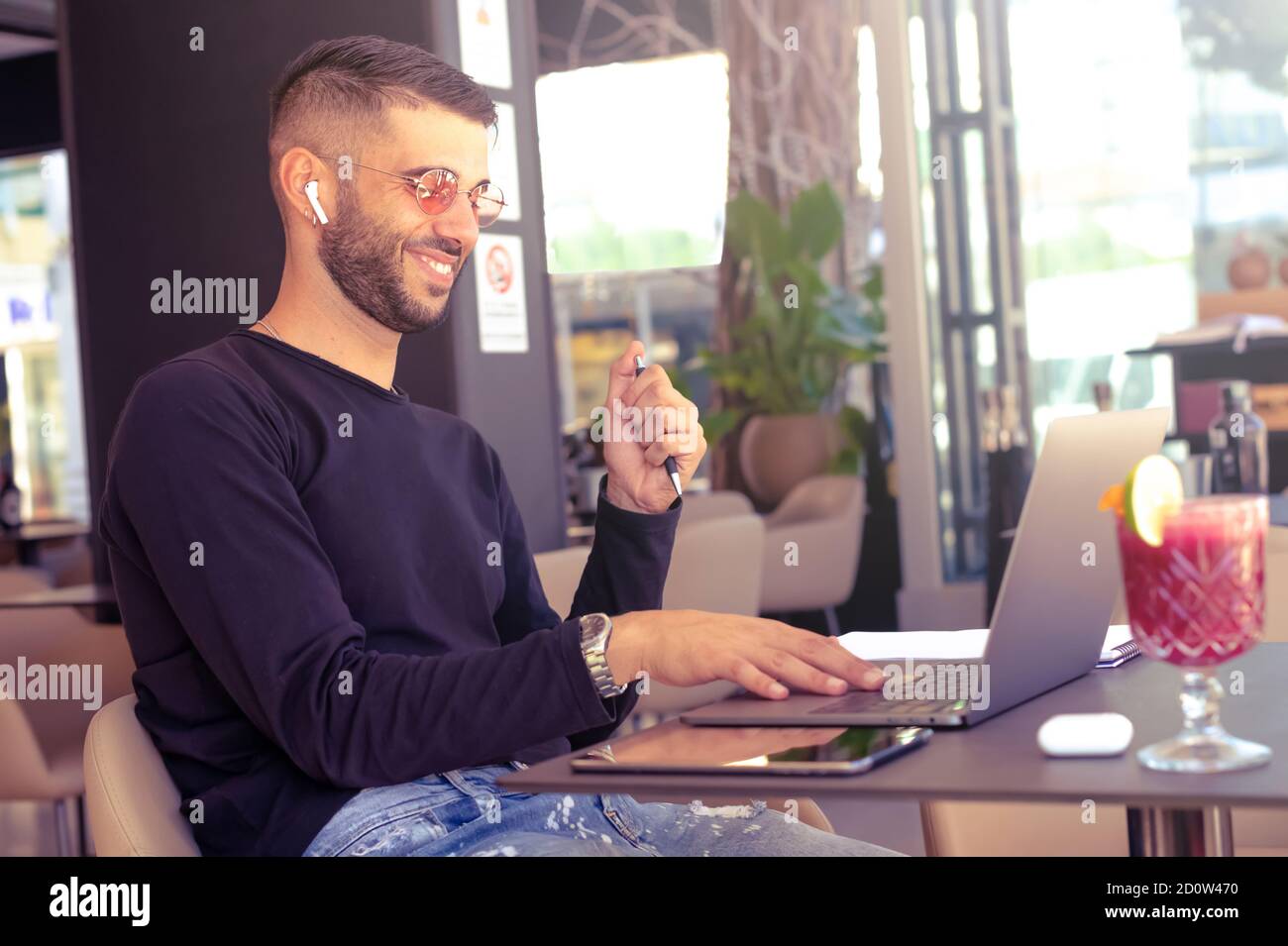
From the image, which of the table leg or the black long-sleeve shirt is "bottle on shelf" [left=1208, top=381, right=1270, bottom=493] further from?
the table leg

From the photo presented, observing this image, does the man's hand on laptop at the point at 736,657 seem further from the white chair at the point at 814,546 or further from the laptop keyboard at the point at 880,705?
the white chair at the point at 814,546

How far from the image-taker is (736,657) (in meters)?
1.27

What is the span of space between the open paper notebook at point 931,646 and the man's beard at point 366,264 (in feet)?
2.12

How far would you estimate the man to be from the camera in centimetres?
131

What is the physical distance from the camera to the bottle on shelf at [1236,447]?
357cm

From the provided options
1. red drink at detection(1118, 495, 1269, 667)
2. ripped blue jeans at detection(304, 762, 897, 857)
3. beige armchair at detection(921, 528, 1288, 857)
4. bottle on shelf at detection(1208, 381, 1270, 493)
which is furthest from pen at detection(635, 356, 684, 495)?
bottle on shelf at detection(1208, 381, 1270, 493)

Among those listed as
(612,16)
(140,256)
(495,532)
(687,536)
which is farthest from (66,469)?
(495,532)

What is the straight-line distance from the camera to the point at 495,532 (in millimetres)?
1814

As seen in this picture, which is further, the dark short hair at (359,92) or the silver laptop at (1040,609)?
the dark short hair at (359,92)

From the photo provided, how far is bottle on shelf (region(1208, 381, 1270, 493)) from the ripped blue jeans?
240 centimetres

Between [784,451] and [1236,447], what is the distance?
3.01 metres

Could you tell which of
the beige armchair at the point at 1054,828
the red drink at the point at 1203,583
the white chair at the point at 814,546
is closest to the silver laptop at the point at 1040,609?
the red drink at the point at 1203,583

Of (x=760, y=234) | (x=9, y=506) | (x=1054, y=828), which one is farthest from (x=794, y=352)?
(x=1054, y=828)
